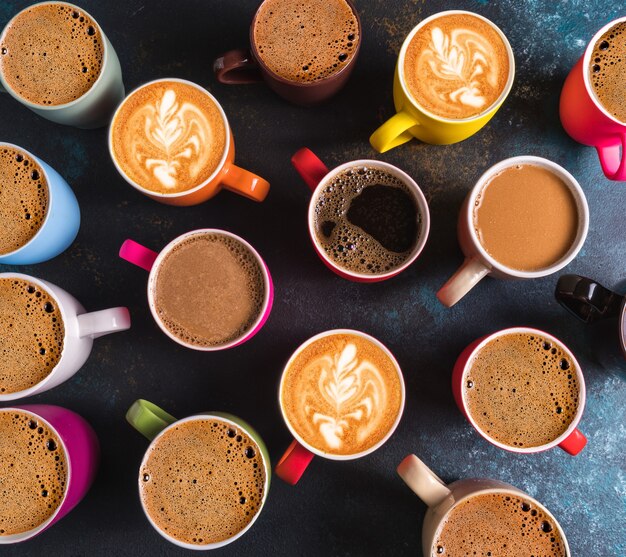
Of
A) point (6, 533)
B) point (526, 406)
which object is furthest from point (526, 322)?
point (6, 533)

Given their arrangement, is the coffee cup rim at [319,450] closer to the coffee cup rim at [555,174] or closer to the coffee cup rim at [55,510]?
the coffee cup rim at [555,174]

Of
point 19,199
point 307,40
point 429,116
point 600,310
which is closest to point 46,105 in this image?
point 19,199

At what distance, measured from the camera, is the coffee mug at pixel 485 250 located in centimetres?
119

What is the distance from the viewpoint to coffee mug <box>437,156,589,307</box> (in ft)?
3.92

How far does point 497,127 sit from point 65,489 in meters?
1.25

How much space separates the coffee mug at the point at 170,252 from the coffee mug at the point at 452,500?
425 mm

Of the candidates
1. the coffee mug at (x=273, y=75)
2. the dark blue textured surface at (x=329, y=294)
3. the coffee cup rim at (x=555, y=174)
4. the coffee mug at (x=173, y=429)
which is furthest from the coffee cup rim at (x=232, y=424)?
the coffee mug at (x=273, y=75)

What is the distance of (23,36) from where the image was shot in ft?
4.18

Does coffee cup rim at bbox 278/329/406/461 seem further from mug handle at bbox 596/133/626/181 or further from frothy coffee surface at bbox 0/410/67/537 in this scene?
mug handle at bbox 596/133/626/181

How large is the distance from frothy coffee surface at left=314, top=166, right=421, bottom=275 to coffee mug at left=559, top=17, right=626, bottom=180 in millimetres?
417

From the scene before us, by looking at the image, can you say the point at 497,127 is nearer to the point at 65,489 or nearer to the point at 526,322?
Answer: the point at 526,322

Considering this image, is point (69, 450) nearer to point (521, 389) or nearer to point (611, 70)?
point (521, 389)

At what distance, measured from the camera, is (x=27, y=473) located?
1227 millimetres

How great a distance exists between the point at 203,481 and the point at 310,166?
2.30 ft
